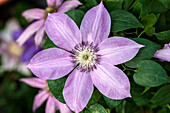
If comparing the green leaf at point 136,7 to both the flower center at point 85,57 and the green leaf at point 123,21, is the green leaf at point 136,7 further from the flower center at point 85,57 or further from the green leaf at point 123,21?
the flower center at point 85,57

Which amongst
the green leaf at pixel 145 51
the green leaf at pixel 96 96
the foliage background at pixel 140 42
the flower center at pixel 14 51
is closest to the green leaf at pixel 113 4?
the foliage background at pixel 140 42

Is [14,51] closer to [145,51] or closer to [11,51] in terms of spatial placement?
[11,51]

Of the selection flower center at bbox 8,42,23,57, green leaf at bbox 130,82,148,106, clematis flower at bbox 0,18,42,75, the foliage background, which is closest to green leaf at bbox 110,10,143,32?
the foliage background

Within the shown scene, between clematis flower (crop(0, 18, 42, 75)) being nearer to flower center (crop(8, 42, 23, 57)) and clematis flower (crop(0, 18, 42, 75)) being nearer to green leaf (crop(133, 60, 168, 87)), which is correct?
flower center (crop(8, 42, 23, 57))

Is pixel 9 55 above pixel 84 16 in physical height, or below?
below

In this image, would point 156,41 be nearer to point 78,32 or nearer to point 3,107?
point 78,32

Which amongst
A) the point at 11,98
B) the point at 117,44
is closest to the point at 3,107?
the point at 11,98
